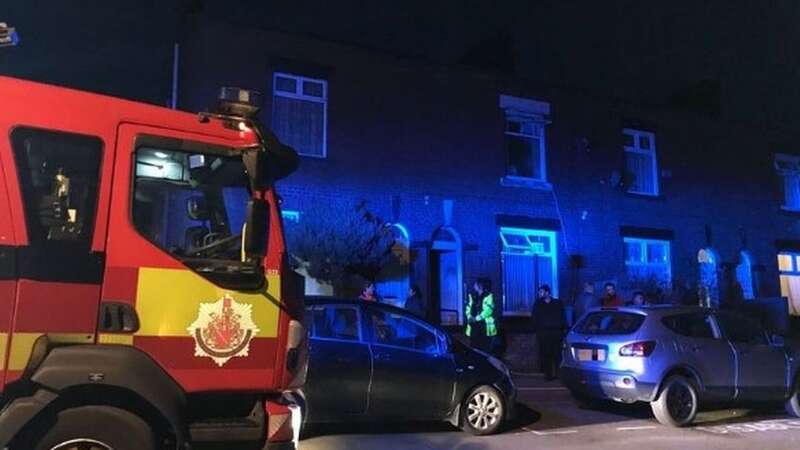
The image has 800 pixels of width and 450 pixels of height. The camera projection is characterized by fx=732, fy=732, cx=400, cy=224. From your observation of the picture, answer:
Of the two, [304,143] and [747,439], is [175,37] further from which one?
[747,439]

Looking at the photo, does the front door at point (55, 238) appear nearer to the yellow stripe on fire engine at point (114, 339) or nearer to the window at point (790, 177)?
the yellow stripe on fire engine at point (114, 339)

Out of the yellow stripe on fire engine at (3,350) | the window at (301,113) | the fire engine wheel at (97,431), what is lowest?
the fire engine wheel at (97,431)

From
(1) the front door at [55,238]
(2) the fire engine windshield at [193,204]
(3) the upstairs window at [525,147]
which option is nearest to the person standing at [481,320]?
(3) the upstairs window at [525,147]

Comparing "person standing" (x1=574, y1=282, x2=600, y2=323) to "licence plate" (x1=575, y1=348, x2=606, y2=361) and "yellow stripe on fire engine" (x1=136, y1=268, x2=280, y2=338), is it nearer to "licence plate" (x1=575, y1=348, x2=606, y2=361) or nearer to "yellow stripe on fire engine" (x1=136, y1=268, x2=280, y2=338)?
"licence plate" (x1=575, y1=348, x2=606, y2=361)

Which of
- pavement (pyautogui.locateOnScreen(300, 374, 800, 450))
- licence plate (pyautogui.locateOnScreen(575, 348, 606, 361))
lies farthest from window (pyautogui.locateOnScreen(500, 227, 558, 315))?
licence plate (pyautogui.locateOnScreen(575, 348, 606, 361))

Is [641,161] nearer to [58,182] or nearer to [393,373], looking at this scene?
[393,373]

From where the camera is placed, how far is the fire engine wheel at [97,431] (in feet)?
13.6

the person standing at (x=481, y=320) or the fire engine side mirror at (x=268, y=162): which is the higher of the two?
the fire engine side mirror at (x=268, y=162)

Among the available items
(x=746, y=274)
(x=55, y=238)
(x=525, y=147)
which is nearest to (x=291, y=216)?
(x=525, y=147)

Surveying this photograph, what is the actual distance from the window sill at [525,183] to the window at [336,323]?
30.1 ft

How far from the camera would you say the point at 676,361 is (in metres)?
9.74

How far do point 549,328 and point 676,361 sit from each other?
141 inches

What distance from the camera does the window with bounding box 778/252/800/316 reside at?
21.2 m

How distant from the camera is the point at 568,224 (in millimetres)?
17594
